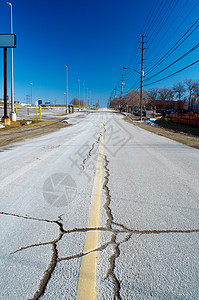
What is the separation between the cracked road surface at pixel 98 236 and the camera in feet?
6.66

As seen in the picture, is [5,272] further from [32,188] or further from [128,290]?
[32,188]

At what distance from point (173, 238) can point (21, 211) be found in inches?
88.9

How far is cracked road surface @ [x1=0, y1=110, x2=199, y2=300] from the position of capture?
2.03 m

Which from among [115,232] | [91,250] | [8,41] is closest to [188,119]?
[8,41]

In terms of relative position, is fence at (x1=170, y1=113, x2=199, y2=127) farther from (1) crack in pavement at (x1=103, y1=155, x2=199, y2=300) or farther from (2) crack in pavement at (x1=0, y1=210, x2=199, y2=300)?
(2) crack in pavement at (x1=0, y1=210, x2=199, y2=300)

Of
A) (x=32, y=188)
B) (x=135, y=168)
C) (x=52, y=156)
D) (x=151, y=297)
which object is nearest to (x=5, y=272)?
(x=151, y=297)

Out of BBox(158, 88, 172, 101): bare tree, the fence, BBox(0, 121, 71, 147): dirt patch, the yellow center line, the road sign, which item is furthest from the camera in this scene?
BBox(158, 88, 172, 101): bare tree

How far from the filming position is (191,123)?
24.9m

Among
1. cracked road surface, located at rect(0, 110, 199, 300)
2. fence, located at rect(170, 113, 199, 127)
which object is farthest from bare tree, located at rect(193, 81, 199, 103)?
cracked road surface, located at rect(0, 110, 199, 300)

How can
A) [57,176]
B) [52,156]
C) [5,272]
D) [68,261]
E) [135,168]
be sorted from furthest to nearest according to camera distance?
[52,156]
[135,168]
[57,176]
[68,261]
[5,272]

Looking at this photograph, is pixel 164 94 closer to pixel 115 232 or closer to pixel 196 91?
pixel 196 91

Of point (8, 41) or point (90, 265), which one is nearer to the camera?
point (90, 265)

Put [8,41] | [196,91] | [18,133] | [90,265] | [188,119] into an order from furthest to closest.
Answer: [196,91]
[188,119]
[8,41]
[18,133]
[90,265]

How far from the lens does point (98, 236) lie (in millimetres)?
2861
